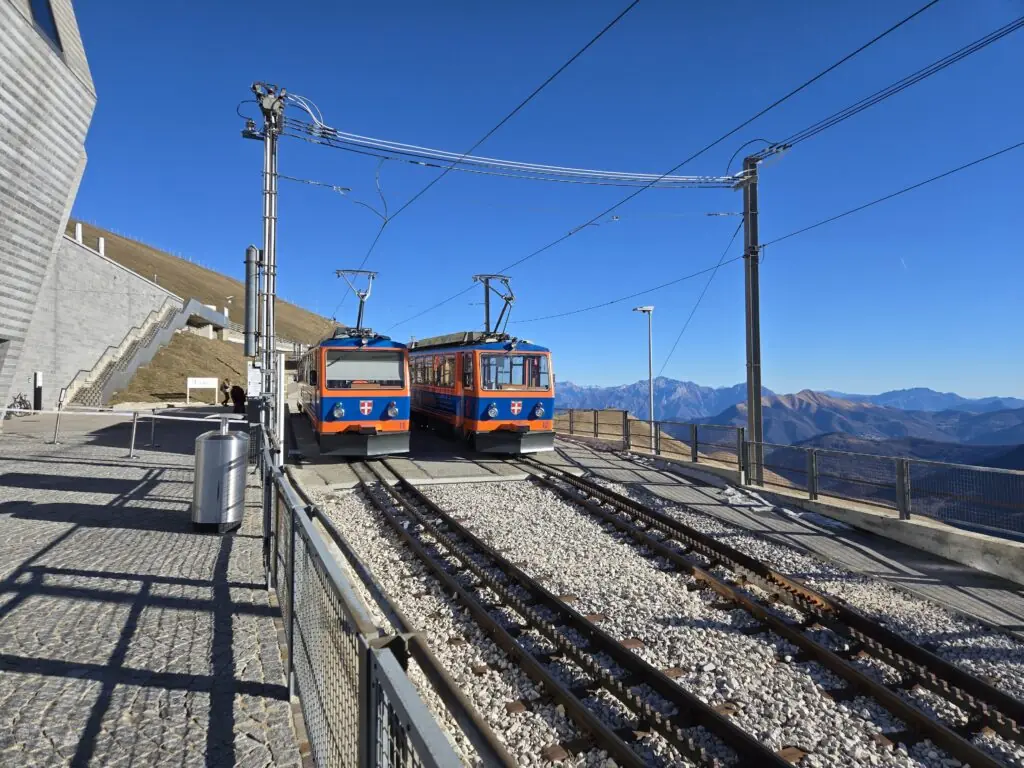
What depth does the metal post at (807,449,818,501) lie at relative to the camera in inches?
427

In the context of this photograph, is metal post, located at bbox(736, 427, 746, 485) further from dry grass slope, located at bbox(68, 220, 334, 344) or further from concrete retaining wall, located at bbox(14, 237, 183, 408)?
dry grass slope, located at bbox(68, 220, 334, 344)

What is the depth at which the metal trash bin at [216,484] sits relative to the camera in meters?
7.07

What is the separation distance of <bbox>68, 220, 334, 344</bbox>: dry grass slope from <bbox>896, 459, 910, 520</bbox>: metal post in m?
99.1

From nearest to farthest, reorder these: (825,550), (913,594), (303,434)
→ (913,594) → (825,550) → (303,434)

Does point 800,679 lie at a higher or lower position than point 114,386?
lower

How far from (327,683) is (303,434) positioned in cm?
1920

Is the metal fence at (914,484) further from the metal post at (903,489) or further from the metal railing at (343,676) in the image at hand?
the metal railing at (343,676)

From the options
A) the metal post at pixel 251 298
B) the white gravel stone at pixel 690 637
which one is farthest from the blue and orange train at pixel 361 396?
the white gravel stone at pixel 690 637

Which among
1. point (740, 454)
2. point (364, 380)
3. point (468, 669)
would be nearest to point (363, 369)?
point (364, 380)

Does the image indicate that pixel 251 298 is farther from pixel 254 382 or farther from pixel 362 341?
pixel 362 341

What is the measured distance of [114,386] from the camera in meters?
32.2

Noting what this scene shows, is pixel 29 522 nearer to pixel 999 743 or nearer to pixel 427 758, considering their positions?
pixel 427 758

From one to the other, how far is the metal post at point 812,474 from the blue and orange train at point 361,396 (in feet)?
29.7

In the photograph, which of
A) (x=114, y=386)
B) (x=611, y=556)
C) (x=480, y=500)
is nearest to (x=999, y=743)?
(x=611, y=556)
